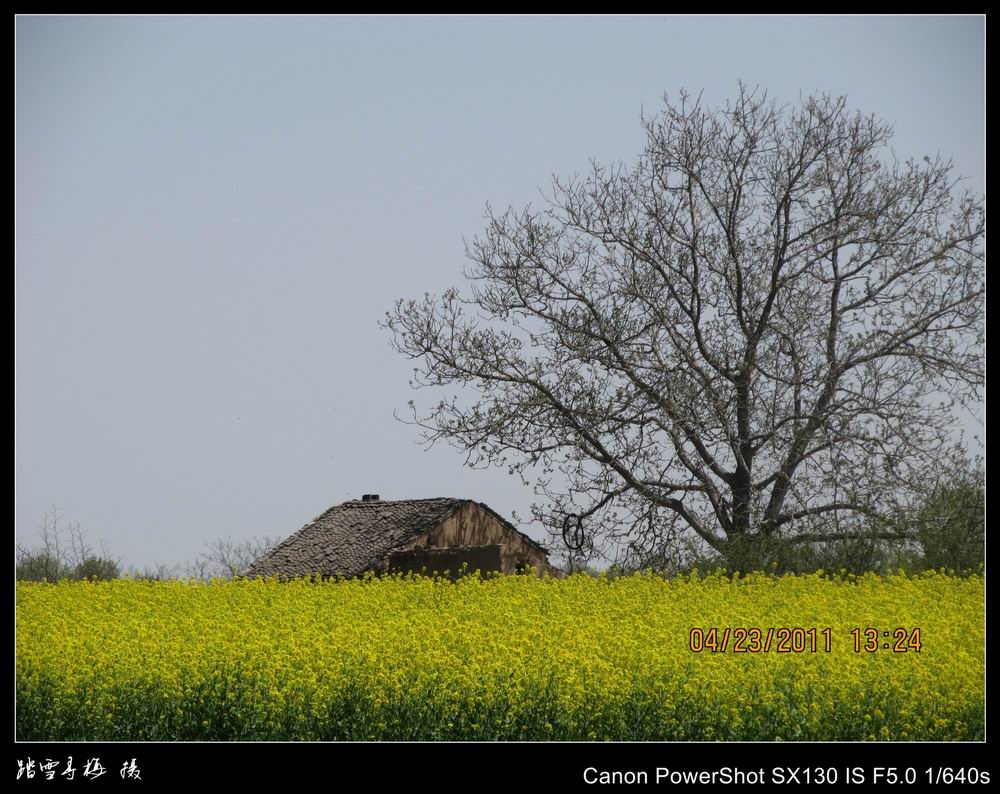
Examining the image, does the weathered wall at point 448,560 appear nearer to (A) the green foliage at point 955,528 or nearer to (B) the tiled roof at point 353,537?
(B) the tiled roof at point 353,537

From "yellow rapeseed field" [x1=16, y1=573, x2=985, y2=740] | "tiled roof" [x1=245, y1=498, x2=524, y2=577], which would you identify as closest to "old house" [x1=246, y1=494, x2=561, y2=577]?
"tiled roof" [x1=245, y1=498, x2=524, y2=577]

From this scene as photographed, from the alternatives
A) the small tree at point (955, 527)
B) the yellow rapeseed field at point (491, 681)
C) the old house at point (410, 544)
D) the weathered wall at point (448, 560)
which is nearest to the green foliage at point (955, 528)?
the small tree at point (955, 527)

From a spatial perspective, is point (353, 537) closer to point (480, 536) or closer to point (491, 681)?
point (480, 536)

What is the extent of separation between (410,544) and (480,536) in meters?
1.01

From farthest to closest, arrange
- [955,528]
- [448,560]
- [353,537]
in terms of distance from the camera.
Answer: [353,537]
[448,560]
[955,528]

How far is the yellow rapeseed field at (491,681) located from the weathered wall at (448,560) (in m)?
3.95

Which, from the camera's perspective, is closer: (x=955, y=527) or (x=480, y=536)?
(x=955, y=527)

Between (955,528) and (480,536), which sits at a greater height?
(480,536)

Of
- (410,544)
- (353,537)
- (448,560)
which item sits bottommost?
(448,560)

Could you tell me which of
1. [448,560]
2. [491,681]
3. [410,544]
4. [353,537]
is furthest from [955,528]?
[491,681]

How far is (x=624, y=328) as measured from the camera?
15.1 m

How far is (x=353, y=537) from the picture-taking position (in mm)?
15242
